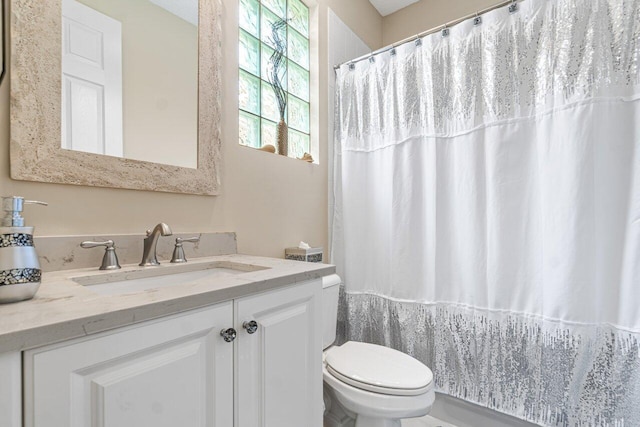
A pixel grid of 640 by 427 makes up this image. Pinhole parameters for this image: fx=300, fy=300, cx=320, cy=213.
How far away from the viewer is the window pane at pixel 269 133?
5.32 feet

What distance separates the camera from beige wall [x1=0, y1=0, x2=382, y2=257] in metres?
0.86

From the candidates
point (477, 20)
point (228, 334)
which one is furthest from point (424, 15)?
point (228, 334)

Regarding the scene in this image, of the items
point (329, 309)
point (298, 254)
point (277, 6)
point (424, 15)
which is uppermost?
point (424, 15)

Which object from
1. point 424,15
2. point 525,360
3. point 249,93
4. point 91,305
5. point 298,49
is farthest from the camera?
point 424,15

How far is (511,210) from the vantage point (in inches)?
52.5

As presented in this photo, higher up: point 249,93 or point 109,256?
point 249,93

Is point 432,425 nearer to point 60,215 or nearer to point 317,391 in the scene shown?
point 317,391

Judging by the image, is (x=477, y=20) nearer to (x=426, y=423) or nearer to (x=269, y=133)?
(x=269, y=133)

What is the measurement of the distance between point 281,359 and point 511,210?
1164 millimetres

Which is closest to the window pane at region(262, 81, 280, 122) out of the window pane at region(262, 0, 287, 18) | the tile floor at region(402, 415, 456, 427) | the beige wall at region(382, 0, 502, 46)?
the window pane at region(262, 0, 287, 18)

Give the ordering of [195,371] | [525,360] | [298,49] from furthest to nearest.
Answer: [298,49] → [525,360] → [195,371]

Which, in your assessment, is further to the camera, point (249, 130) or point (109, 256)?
point (249, 130)

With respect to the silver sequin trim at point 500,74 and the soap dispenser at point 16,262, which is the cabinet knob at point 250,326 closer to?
the soap dispenser at point 16,262

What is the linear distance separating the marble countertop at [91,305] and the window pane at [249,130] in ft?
2.90
